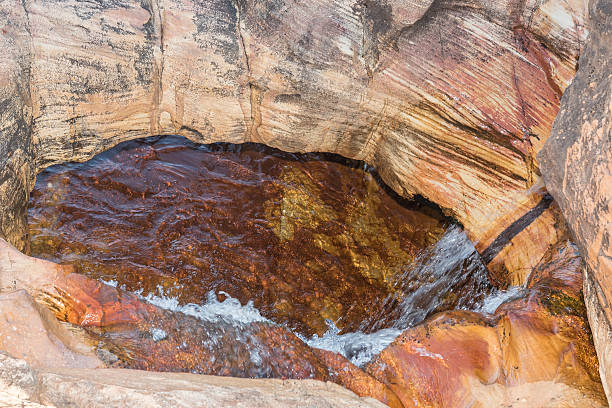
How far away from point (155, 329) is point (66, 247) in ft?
4.36

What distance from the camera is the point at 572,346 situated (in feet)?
8.96

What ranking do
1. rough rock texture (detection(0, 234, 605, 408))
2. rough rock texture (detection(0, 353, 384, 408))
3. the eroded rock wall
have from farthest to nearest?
1. the eroded rock wall
2. rough rock texture (detection(0, 234, 605, 408))
3. rough rock texture (detection(0, 353, 384, 408))

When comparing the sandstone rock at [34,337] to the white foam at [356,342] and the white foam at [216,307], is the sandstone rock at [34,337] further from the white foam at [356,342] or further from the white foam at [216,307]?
the white foam at [356,342]

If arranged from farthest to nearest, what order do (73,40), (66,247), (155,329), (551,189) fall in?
(66,247)
(73,40)
(155,329)
(551,189)

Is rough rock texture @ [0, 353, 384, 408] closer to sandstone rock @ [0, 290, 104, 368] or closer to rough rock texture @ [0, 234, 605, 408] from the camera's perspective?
sandstone rock @ [0, 290, 104, 368]

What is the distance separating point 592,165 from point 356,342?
6.19 ft

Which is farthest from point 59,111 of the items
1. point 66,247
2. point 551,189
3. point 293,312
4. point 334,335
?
point 551,189

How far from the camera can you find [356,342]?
3.45 meters

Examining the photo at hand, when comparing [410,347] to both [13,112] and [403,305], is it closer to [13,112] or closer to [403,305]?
[403,305]

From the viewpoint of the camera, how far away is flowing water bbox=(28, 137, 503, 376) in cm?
366

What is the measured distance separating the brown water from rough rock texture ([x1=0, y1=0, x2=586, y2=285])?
0.45 metres

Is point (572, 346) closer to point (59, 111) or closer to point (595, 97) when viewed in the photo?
point (595, 97)

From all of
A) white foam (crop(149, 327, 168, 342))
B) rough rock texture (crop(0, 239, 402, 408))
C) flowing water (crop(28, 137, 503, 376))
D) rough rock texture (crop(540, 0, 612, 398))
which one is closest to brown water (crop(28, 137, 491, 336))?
flowing water (crop(28, 137, 503, 376))

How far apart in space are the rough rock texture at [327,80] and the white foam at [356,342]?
0.94 meters
